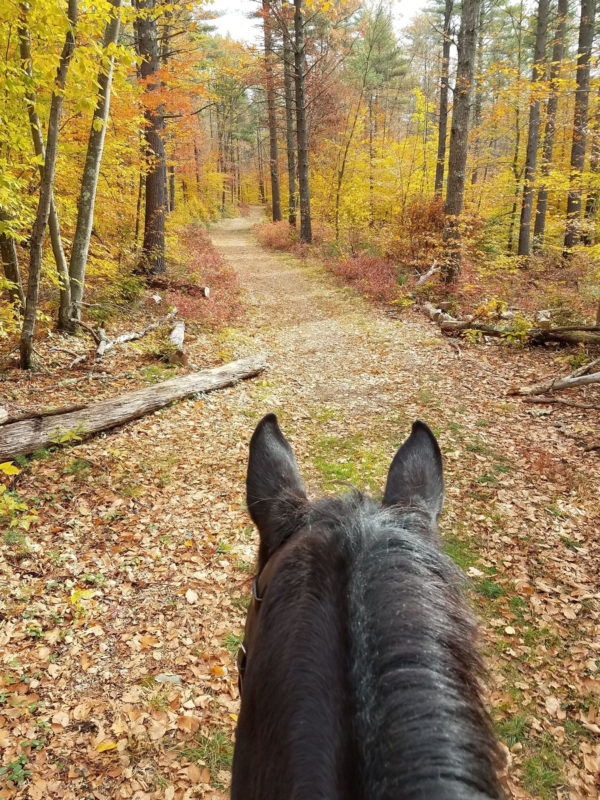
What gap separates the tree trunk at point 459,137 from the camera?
32.8 ft

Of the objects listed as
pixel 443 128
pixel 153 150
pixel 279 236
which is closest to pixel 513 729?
pixel 153 150

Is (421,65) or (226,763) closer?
(226,763)

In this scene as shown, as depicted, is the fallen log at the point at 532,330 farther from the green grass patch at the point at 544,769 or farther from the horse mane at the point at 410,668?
the horse mane at the point at 410,668

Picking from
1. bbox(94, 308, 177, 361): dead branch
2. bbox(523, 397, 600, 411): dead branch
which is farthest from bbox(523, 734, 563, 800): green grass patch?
bbox(94, 308, 177, 361): dead branch

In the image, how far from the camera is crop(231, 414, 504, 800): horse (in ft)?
2.51

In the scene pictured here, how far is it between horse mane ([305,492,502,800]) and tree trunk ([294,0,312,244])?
67.3ft

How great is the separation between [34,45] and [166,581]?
7277 mm

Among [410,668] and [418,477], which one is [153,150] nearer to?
[418,477]

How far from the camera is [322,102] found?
20.4m

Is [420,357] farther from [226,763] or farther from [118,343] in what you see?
[226,763]

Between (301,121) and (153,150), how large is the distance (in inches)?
377

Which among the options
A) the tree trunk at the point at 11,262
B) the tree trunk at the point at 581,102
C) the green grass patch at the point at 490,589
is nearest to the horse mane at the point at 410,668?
the green grass patch at the point at 490,589

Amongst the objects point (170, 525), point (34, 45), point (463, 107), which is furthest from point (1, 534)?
point (463, 107)

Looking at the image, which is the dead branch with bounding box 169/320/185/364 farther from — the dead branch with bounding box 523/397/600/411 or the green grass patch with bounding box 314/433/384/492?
the dead branch with bounding box 523/397/600/411
